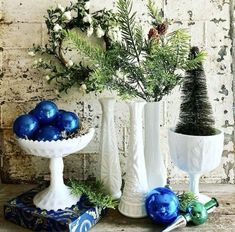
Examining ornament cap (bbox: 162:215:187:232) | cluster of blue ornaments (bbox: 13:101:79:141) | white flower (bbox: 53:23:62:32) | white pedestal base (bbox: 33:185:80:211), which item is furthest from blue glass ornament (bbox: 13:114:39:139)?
ornament cap (bbox: 162:215:187:232)

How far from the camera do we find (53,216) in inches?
35.9

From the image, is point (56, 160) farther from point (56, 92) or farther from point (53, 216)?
point (56, 92)

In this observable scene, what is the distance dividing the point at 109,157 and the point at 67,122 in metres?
0.18

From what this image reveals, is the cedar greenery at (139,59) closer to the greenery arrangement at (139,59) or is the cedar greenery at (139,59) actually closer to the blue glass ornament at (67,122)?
the greenery arrangement at (139,59)

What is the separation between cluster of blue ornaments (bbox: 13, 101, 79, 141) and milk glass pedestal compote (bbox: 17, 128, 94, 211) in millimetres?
18

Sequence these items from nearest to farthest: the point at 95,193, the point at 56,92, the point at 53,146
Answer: the point at 53,146 < the point at 95,193 < the point at 56,92

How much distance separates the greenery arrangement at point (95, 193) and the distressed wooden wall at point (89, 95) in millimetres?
161

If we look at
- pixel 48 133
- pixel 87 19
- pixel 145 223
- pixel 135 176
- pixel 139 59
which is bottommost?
pixel 145 223

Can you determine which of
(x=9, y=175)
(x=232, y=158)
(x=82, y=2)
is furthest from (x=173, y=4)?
(x=9, y=175)

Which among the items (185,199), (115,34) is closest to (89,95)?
(115,34)

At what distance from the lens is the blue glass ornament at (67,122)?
0.95 m

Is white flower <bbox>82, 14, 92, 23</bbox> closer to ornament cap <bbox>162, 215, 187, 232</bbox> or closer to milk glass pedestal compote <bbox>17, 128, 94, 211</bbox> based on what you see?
milk glass pedestal compote <bbox>17, 128, 94, 211</bbox>

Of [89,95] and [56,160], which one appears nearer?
[56,160]

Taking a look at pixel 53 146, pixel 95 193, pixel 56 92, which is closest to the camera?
pixel 53 146
